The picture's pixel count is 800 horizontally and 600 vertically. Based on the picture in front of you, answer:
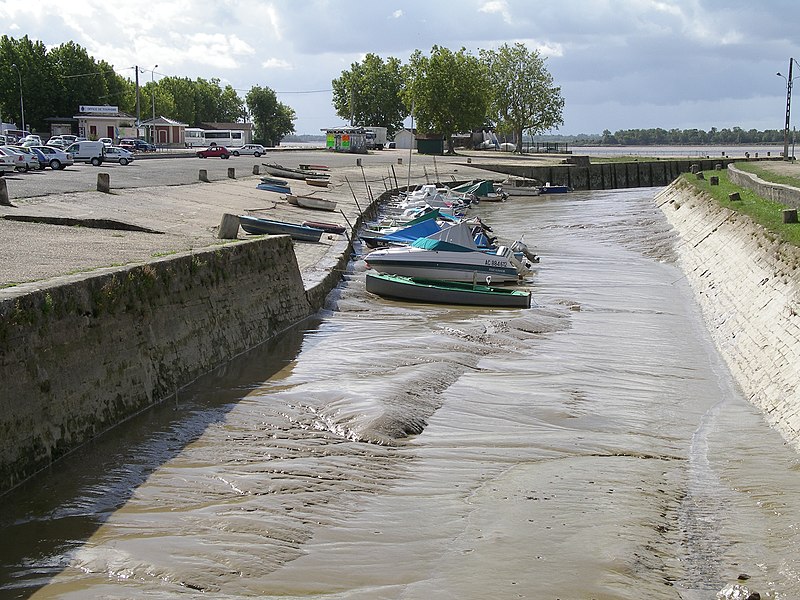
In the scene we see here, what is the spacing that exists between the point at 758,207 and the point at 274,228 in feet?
51.5

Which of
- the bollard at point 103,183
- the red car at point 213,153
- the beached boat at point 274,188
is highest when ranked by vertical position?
the red car at point 213,153

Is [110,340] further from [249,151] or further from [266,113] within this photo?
[266,113]

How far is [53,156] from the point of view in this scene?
168 ft

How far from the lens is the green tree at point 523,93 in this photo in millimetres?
→ 122375

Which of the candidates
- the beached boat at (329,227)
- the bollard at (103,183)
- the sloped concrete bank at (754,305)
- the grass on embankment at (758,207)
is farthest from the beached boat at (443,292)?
the bollard at (103,183)

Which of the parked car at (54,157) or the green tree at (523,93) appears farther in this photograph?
the green tree at (523,93)

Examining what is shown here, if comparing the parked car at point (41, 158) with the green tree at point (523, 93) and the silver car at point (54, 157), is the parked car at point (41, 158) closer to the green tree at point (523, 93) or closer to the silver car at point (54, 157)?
the silver car at point (54, 157)

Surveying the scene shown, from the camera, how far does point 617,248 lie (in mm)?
39344

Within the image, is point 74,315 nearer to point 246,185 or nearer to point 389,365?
point 389,365

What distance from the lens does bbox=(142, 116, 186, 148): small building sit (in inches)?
4505

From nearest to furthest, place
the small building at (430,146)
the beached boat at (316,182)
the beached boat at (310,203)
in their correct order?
the beached boat at (310,203)
the beached boat at (316,182)
the small building at (430,146)

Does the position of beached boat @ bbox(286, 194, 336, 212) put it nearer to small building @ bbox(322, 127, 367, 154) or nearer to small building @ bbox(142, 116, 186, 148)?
small building @ bbox(322, 127, 367, 154)

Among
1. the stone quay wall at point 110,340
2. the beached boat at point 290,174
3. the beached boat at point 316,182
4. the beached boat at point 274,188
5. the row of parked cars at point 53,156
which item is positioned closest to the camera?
the stone quay wall at point 110,340

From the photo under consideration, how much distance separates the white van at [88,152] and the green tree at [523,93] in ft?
232
